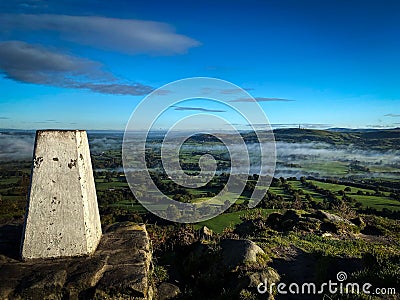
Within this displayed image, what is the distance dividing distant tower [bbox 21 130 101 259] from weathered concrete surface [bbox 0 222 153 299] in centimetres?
25

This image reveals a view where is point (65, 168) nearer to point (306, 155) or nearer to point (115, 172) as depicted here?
point (115, 172)

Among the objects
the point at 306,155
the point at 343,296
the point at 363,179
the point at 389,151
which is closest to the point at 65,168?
the point at 343,296

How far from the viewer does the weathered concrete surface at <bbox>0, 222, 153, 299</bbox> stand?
14.2 feet

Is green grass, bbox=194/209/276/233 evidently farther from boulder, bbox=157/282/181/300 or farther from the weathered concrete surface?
the weathered concrete surface

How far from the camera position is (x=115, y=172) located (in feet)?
122

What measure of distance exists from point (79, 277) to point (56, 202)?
4.30 ft

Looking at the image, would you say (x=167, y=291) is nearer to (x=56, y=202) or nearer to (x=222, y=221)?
(x=56, y=202)

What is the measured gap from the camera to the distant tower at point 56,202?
16.4 ft

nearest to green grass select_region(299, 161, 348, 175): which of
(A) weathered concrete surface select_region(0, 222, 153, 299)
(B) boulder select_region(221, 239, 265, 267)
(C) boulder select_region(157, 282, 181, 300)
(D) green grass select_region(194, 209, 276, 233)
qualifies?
(D) green grass select_region(194, 209, 276, 233)

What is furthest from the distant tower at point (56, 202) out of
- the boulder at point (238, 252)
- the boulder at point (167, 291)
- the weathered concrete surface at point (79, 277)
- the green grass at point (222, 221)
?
the green grass at point (222, 221)

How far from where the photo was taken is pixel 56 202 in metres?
5.04

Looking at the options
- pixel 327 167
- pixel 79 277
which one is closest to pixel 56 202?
pixel 79 277

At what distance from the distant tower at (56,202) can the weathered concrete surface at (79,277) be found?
25cm

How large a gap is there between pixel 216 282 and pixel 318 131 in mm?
103813
